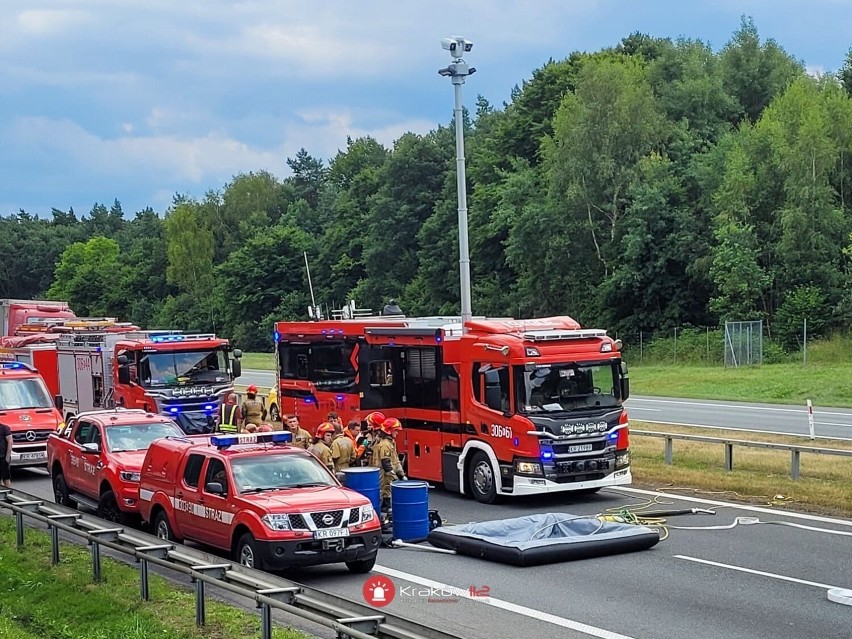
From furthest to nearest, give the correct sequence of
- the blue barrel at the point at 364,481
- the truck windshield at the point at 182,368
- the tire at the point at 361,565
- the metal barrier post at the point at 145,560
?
1. the truck windshield at the point at 182,368
2. the blue barrel at the point at 364,481
3. the tire at the point at 361,565
4. the metal barrier post at the point at 145,560

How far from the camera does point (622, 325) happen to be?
61812 mm

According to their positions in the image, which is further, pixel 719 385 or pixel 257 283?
pixel 257 283

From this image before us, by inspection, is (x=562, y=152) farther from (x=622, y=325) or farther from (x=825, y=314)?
(x=825, y=314)

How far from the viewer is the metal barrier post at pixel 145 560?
12359 millimetres

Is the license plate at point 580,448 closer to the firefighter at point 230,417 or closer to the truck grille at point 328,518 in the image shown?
the truck grille at point 328,518

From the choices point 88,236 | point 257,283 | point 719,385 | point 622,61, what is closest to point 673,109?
point 622,61

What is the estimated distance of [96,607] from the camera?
12.5 metres

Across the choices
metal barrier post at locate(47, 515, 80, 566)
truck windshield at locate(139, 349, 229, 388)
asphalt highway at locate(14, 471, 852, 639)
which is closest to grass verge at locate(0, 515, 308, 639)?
metal barrier post at locate(47, 515, 80, 566)

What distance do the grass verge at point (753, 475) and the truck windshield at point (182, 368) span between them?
10.1 metres

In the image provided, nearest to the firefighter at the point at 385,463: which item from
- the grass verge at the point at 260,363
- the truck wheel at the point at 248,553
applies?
the truck wheel at the point at 248,553

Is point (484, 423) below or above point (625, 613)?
above

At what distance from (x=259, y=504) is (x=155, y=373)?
14681 mm

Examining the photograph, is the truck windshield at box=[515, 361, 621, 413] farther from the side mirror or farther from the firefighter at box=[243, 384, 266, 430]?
the firefighter at box=[243, 384, 266, 430]

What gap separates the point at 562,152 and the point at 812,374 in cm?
2752
